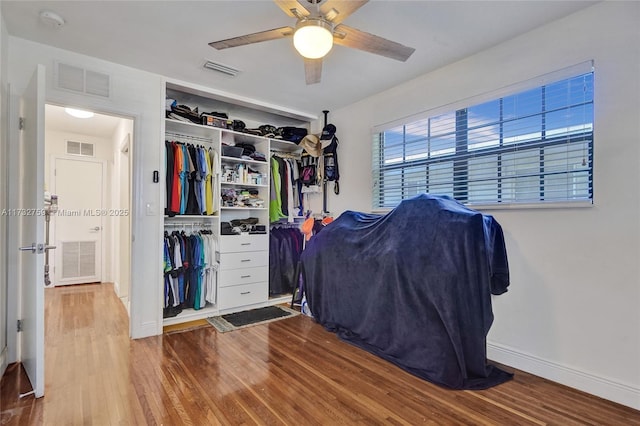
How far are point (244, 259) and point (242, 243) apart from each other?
193 millimetres

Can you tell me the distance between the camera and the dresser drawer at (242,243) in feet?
11.6

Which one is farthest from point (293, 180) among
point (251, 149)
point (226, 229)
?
point (226, 229)

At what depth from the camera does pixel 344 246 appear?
2779mm

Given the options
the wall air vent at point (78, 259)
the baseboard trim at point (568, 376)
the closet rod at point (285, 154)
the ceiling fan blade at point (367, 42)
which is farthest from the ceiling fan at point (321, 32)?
the wall air vent at point (78, 259)

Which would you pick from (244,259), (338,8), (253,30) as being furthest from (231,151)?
(338,8)

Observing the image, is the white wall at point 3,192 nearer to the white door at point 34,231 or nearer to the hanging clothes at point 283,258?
the white door at point 34,231

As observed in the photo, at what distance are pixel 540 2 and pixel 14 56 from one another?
3799mm

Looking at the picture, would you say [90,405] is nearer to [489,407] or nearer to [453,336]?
[453,336]

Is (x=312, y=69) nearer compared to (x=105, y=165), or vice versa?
(x=312, y=69)

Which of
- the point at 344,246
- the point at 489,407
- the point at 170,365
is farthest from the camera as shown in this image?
the point at 344,246

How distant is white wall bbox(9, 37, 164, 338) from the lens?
9.23ft

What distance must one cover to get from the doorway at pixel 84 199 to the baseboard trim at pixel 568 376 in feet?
16.0

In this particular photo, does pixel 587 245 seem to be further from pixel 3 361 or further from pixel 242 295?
pixel 3 361

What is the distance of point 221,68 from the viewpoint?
2.91 meters
